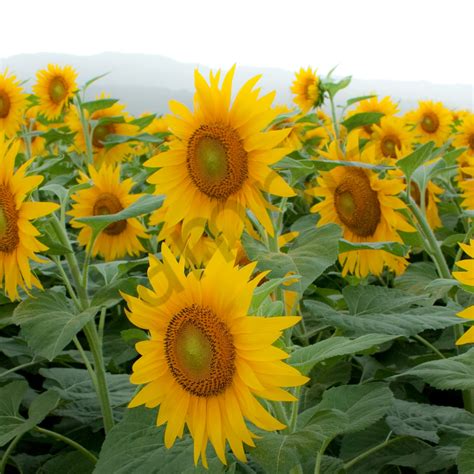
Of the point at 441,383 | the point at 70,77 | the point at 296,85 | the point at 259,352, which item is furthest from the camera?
the point at 296,85

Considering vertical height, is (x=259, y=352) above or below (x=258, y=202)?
below

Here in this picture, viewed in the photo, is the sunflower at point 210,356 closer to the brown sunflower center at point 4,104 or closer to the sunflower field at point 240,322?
the sunflower field at point 240,322

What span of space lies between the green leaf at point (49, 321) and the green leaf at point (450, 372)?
63 centimetres

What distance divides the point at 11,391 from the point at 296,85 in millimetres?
3180

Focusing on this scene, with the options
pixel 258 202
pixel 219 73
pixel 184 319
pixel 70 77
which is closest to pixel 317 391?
pixel 258 202

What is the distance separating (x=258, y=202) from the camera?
142 cm

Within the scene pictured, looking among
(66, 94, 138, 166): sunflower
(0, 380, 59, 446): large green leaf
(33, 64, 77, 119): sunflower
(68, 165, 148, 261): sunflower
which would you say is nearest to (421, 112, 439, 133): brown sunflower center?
(66, 94, 138, 166): sunflower

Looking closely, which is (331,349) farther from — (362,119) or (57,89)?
(57,89)

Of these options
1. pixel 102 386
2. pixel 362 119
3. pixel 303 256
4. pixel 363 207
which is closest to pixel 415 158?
pixel 363 207

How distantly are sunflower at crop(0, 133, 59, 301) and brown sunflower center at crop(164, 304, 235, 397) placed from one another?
473mm

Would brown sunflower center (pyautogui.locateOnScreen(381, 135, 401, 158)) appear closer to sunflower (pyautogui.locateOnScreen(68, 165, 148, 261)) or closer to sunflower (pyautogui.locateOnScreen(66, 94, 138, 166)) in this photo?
sunflower (pyautogui.locateOnScreen(66, 94, 138, 166))

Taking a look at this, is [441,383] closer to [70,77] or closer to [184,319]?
[184,319]

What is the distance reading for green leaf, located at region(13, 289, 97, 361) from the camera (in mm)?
1404

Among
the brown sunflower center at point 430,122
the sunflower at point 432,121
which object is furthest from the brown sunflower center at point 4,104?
the brown sunflower center at point 430,122
